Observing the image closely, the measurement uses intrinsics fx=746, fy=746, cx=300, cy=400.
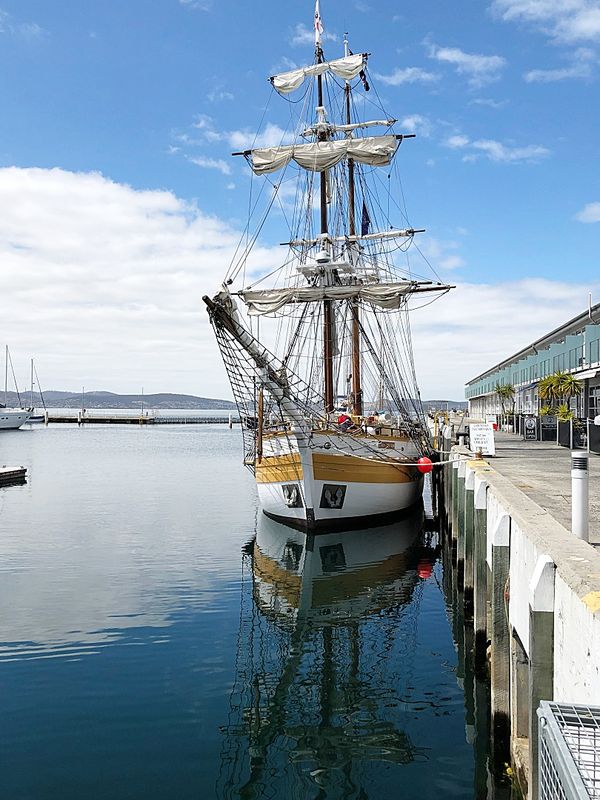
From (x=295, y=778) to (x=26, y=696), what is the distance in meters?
4.55

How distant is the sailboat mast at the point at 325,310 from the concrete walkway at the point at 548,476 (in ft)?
25.6

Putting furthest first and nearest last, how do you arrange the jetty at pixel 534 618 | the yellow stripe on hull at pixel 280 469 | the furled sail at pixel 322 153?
1. the furled sail at pixel 322 153
2. the yellow stripe on hull at pixel 280 469
3. the jetty at pixel 534 618

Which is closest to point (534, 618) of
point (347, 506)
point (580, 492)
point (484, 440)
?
point (580, 492)

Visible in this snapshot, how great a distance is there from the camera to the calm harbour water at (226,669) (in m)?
8.89

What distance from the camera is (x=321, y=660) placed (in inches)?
514

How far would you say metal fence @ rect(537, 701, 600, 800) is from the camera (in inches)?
121

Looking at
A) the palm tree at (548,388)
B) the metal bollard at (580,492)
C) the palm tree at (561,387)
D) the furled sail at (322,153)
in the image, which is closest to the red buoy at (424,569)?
the metal bollard at (580,492)

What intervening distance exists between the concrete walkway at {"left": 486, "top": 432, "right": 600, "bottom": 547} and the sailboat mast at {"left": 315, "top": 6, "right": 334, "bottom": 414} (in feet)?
25.6

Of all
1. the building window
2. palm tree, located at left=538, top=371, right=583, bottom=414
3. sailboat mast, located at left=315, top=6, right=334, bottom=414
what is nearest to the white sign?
sailboat mast, located at left=315, top=6, right=334, bottom=414

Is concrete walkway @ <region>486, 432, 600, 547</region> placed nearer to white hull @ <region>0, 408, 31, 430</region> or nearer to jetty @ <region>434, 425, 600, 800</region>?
jetty @ <region>434, 425, 600, 800</region>

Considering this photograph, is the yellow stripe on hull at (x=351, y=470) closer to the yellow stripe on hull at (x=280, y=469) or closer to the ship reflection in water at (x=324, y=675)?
the yellow stripe on hull at (x=280, y=469)

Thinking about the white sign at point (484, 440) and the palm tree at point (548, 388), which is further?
the palm tree at point (548, 388)

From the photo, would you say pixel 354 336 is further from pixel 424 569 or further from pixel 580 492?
pixel 580 492

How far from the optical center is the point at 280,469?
25859 mm
